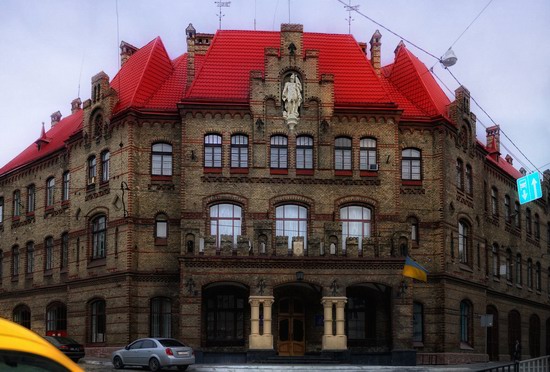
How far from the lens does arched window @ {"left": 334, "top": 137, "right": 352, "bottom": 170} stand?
36000mm

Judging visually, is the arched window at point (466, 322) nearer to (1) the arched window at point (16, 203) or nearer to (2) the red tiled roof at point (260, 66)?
(2) the red tiled roof at point (260, 66)

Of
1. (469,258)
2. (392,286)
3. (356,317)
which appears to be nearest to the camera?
(392,286)

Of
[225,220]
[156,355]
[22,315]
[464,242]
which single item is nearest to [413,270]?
[464,242]

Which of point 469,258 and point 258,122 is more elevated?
point 258,122

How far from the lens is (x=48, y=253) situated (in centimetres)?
4341

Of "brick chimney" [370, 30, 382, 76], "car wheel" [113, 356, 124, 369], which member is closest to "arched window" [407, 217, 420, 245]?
"brick chimney" [370, 30, 382, 76]

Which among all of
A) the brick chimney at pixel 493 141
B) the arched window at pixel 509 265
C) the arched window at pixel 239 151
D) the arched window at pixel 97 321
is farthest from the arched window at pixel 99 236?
the brick chimney at pixel 493 141

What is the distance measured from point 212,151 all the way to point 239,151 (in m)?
1.16

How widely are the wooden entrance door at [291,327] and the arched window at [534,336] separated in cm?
1952

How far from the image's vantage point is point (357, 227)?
1396 inches

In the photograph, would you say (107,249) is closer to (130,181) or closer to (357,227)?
(130,181)

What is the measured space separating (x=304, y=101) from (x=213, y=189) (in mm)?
5477

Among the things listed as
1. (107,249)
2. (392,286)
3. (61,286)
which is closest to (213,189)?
(107,249)

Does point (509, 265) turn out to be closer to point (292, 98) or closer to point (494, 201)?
point (494, 201)
